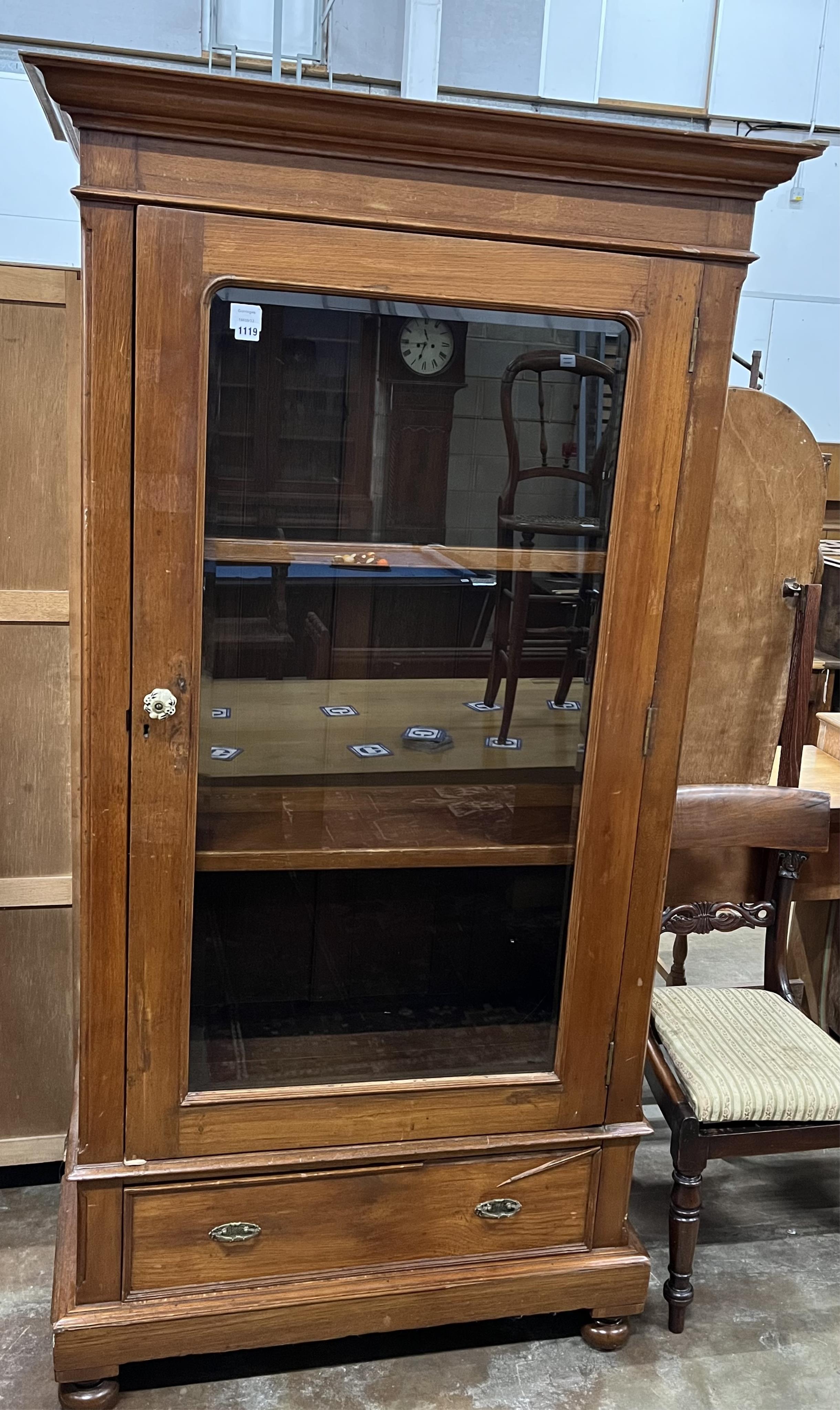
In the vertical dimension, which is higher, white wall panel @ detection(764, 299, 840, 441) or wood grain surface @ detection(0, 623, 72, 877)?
white wall panel @ detection(764, 299, 840, 441)

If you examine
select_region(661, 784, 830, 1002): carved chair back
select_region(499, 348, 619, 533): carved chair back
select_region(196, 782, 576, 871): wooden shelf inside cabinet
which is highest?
select_region(499, 348, 619, 533): carved chair back

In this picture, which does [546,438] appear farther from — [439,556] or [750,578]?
[750,578]

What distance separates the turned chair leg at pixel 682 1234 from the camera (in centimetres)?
157

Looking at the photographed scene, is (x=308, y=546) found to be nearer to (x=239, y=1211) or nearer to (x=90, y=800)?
(x=90, y=800)

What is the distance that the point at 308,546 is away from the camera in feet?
4.31

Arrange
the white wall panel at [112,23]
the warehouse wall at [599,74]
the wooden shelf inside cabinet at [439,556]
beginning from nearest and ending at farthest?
the wooden shelf inside cabinet at [439,556] → the white wall panel at [112,23] → the warehouse wall at [599,74]

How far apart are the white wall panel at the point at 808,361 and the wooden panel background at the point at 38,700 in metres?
3.30

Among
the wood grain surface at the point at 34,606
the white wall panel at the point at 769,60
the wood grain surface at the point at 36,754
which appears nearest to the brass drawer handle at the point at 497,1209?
the wood grain surface at the point at 36,754

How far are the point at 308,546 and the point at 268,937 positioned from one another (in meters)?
0.51

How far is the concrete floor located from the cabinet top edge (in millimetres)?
1534

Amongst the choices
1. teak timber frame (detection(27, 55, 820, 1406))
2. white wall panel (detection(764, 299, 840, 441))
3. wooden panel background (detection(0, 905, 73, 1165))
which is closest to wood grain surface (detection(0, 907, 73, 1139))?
wooden panel background (detection(0, 905, 73, 1165))

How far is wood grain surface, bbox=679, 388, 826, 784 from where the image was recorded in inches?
61.9

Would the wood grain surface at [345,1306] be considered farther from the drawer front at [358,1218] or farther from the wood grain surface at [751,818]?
the wood grain surface at [751,818]

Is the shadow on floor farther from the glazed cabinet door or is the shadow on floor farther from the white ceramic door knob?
the white ceramic door knob
